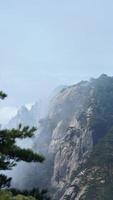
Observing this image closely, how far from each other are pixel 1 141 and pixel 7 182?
4.22 meters

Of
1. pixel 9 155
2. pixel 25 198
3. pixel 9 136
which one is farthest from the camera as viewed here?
pixel 9 155

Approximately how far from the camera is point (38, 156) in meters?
38.5

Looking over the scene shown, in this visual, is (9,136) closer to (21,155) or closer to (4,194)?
(21,155)

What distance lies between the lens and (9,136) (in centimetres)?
3569

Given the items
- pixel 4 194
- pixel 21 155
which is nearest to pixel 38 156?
pixel 21 155

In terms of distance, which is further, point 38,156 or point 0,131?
point 38,156

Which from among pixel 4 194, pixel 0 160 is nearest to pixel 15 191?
pixel 0 160

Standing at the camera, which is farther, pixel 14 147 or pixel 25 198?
pixel 14 147

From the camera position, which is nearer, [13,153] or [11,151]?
[11,151]

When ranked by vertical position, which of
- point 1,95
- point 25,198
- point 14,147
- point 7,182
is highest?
point 1,95

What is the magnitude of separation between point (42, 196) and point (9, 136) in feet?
22.9

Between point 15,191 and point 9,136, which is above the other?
point 9,136

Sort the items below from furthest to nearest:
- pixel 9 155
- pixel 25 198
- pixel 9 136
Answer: pixel 9 155 → pixel 9 136 → pixel 25 198

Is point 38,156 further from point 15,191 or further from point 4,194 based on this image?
point 4,194
